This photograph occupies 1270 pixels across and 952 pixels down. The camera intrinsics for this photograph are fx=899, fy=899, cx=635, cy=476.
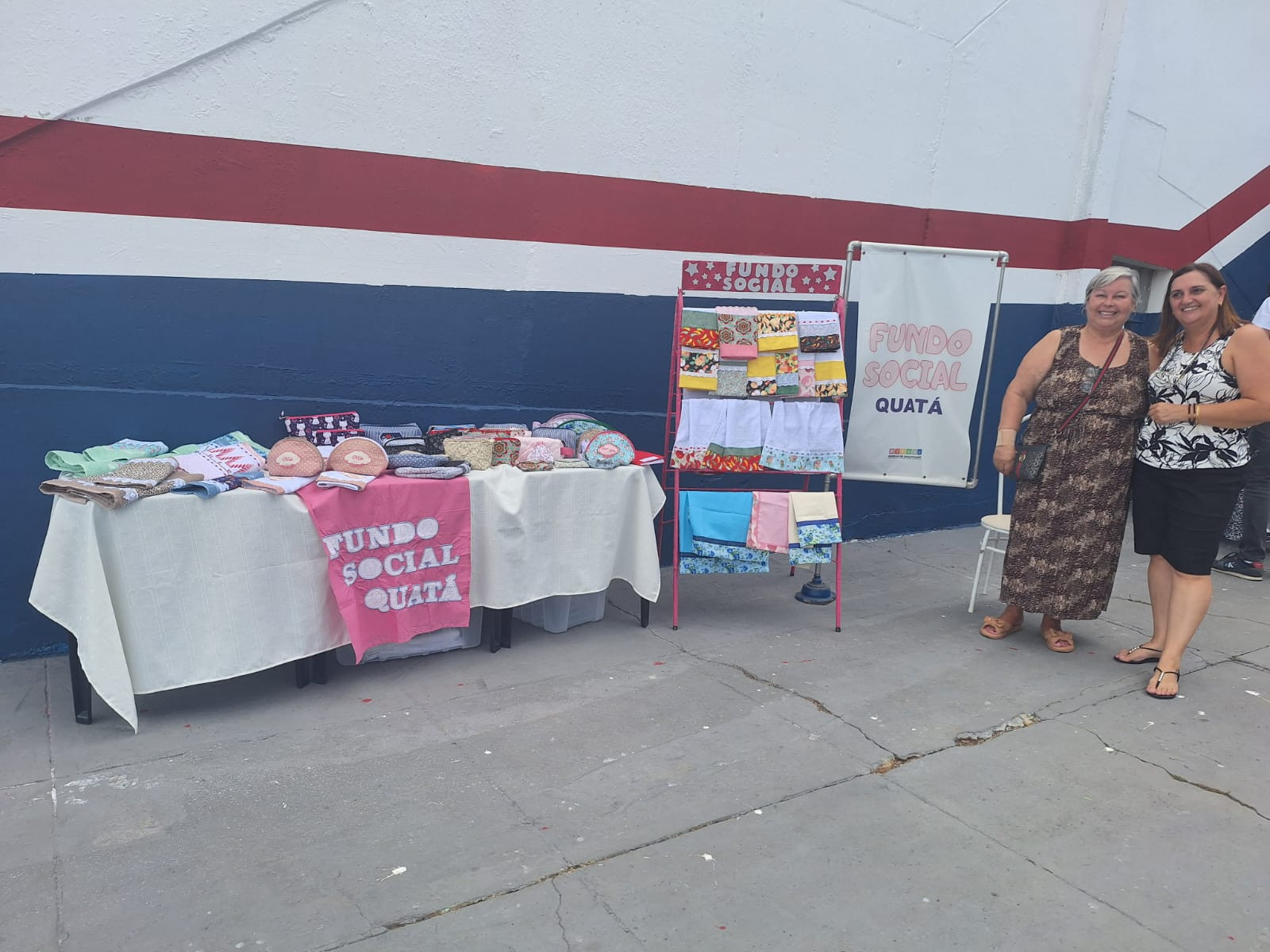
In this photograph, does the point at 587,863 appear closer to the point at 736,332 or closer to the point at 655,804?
the point at 655,804

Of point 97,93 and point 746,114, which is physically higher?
point 746,114

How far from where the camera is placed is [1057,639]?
178 inches

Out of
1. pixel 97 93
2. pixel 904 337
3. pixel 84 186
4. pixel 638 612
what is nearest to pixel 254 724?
pixel 638 612

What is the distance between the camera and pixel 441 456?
13.4 feet

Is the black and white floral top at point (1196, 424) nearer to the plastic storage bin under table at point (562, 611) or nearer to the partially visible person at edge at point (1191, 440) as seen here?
the partially visible person at edge at point (1191, 440)

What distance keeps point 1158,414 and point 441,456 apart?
319 cm

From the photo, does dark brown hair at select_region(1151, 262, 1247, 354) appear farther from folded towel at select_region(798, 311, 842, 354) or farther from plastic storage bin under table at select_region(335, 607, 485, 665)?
plastic storage bin under table at select_region(335, 607, 485, 665)

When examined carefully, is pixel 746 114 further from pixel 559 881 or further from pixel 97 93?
pixel 559 881

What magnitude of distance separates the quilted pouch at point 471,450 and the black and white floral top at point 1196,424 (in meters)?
3.01

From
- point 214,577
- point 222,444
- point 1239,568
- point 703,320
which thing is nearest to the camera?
point 214,577

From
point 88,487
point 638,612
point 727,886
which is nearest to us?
point 727,886

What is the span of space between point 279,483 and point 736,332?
7.33ft

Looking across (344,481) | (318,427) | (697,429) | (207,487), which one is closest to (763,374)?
(697,429)

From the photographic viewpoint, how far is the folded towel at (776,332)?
4469 mm
